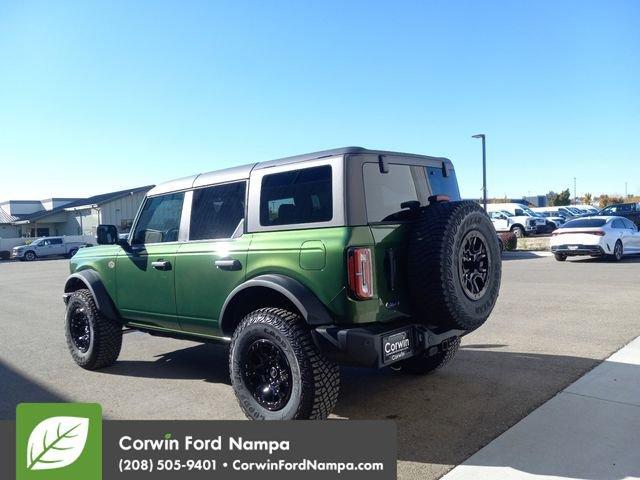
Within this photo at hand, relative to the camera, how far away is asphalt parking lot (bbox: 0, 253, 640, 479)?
3.89 m

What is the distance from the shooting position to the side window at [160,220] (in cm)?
497

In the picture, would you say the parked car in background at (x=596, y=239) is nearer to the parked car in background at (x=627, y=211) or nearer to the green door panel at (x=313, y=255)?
the green door panel at (x=313, y=255)

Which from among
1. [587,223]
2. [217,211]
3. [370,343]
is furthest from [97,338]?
[587,223]

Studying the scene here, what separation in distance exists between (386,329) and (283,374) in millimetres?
817

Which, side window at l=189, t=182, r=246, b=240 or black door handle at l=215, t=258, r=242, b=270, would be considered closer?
black door handle at l=215, t=258, r=242, b=270

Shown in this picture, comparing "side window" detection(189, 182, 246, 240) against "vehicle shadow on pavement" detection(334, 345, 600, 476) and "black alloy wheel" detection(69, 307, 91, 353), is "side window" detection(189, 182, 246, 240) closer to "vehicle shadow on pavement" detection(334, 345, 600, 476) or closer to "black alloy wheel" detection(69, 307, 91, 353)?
"vehicle shadow on pavement" detection(334, 345, 600, 476)

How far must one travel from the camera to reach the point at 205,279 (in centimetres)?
443

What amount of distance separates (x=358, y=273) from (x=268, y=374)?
1.09 m

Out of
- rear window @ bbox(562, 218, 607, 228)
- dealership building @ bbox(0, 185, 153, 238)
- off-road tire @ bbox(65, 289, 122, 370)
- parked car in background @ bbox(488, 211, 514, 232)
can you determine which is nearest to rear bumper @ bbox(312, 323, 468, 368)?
off-road tire @ bbox(65, 289, 122, 370)

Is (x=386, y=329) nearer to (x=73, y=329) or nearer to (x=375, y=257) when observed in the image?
(x=375, y=257)

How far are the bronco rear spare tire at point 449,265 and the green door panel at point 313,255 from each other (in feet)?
2.06

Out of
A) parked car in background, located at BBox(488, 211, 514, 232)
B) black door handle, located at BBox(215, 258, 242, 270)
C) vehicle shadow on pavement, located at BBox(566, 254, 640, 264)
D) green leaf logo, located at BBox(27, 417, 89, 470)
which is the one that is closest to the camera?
green leaf logo, located at BBox(27, 417, 89, 470)

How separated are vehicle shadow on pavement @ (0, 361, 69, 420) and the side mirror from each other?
152cm

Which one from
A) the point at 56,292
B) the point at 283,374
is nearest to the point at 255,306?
the point at 283,374
